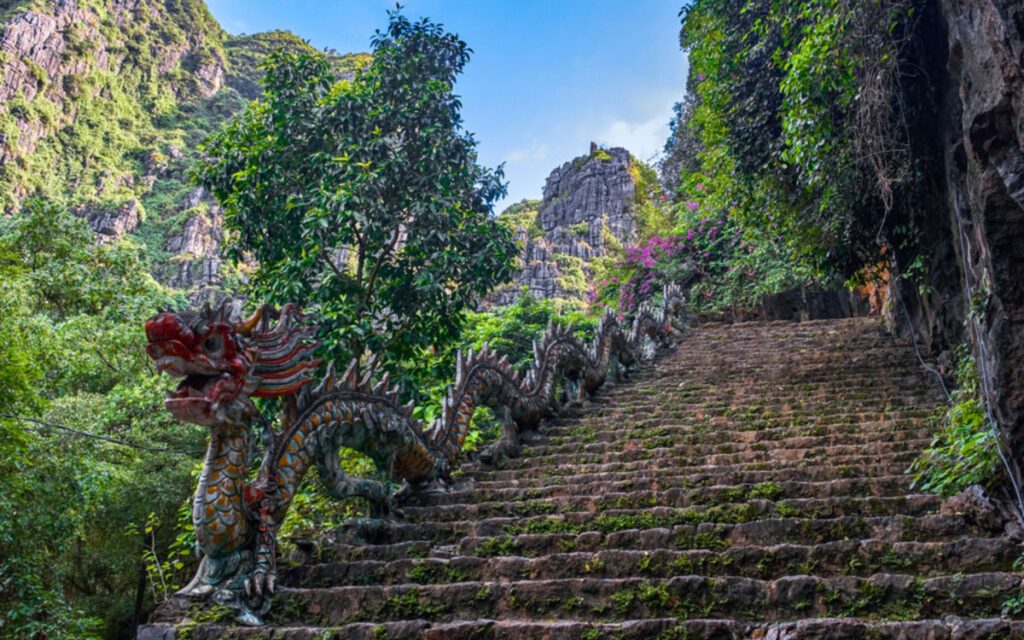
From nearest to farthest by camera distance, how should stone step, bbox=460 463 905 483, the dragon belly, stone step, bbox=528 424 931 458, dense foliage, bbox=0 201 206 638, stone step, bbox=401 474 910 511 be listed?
the dragon belly < stone step, bbox=401 474 910 511 < stone step, bbox=460 463 905 483 < stone step, bbox=528 424 931 458 < dense foliage, bbox=0 201 206 638

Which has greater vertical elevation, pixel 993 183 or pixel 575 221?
pixel 575 221

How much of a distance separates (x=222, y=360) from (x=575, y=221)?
41057 mm

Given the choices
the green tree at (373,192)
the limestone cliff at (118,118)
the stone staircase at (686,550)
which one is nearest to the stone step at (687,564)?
the stone staircase at (686,550)

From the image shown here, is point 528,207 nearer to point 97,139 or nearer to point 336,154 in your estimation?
point 97,139

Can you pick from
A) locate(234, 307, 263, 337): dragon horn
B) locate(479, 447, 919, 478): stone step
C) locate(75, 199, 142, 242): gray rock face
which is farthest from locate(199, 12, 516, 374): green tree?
locate(75, 199, 142, 242): gray rock face

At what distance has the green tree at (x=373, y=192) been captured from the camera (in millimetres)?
8297

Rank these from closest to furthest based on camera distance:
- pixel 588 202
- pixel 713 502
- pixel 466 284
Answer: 1. pixel 713 502
2. pixel 466 284
3. pixel 588 202

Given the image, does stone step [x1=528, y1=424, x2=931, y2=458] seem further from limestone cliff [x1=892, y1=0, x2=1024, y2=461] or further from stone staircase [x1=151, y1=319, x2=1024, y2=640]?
limestone cliff [x1=892, y1=0, x2=1024, y2=461]

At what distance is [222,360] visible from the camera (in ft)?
13.1

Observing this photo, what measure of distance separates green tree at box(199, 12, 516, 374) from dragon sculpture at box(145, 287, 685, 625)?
2.53 m

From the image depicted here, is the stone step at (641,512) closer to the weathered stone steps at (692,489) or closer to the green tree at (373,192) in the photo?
the weathered stone steps at (692,489)

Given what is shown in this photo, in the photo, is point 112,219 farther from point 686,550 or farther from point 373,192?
point 686,550

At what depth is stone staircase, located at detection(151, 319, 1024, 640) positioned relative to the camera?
3291 millimetres

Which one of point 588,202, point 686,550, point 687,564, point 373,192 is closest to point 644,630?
point 687,564
